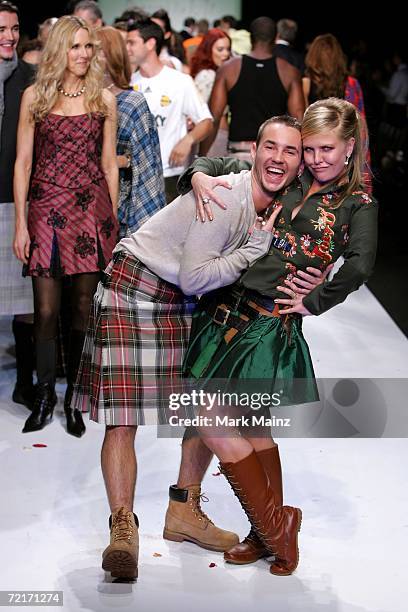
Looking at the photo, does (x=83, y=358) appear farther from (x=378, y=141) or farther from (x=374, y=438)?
(x=378, y=141)

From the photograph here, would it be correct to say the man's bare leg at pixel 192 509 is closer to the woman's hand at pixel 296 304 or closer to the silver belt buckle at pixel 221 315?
the silver belt buckle at pixel 221 315

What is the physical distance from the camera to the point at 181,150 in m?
5.18

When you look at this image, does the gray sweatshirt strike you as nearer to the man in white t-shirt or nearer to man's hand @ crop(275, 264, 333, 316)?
man's hand @ crop(275, 264, 333, 316)

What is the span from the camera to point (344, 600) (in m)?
2.97

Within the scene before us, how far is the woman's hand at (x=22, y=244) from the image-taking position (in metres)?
4.15

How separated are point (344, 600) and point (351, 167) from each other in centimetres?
117

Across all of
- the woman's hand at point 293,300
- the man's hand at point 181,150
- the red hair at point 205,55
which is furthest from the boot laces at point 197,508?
the red hair at point 205,55

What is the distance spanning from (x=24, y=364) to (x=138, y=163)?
95 cm

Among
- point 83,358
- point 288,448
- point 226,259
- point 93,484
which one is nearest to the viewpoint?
point 226,259

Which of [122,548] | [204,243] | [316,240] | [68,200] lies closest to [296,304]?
[316,240]

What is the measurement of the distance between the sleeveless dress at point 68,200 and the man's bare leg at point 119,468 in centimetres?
119

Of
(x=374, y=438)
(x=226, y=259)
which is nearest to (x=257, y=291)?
(x=226, y=259)

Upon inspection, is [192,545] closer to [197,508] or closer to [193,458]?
[197,508]

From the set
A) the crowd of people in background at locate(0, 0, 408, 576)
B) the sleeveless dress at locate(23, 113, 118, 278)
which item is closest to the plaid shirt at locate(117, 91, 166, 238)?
the crowd of people in background at locate(0, 0, 408, 576)
